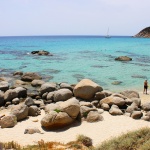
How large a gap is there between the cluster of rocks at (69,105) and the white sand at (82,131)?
583 mm

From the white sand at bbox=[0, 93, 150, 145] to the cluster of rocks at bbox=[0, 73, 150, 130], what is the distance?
58cm

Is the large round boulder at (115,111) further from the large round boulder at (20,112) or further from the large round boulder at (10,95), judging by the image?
the large round boulder at (10,95)

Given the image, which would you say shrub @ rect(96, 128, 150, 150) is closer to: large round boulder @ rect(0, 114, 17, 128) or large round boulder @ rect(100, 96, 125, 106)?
large round boulder @ rect(0, 114, 17, 128)

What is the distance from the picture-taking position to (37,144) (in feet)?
43.9

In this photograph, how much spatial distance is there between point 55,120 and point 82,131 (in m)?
1.86

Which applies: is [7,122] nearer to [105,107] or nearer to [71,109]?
[71,109]

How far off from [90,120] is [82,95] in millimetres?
5052

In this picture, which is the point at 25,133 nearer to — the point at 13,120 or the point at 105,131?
the point at 13,120

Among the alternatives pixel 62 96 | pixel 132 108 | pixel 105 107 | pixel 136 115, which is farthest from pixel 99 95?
pixel 136 115

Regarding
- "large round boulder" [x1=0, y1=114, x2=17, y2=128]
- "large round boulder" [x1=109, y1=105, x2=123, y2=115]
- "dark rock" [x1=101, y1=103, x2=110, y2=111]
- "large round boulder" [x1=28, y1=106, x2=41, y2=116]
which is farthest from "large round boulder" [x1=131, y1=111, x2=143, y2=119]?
"large round boulder" [x1=0, y1=114, x2=17, y2=128]

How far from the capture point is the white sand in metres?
14.6

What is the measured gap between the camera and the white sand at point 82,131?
14623 millimetres

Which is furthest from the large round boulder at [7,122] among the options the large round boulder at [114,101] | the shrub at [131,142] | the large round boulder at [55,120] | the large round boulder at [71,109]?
the shrub at [131,142]

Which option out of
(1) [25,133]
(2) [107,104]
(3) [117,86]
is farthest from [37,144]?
(3) [117,86]
